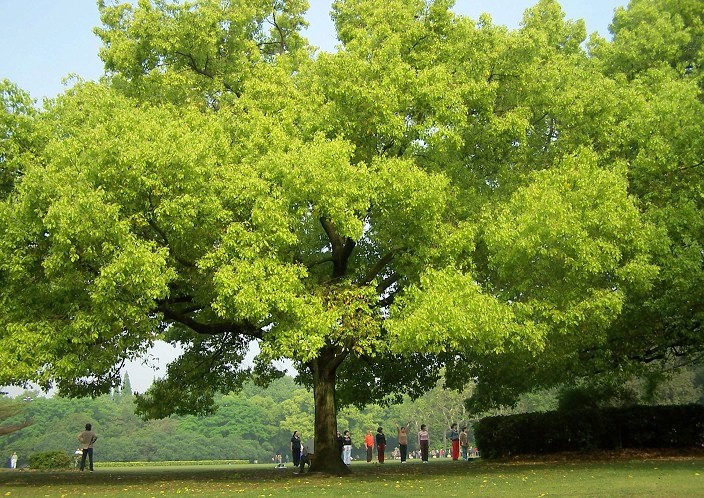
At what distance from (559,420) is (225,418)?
95.2 metres

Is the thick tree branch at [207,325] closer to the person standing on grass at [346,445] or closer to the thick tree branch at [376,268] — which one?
the thick tree branch at [376,268]

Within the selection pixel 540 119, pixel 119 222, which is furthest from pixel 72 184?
pixel 540 119

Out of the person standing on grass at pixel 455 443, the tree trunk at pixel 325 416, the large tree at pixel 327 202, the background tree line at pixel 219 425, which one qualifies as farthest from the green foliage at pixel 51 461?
the background tree line at pixel 219 425

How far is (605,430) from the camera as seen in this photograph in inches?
1129

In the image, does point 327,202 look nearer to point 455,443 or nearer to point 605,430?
point 605,430

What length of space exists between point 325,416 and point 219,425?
9994 cm

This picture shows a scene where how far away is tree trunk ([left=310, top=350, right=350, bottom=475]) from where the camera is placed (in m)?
22.6

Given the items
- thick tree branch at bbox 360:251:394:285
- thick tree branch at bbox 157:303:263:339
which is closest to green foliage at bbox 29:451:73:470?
thick tree branch at bbox 157:303:263:339

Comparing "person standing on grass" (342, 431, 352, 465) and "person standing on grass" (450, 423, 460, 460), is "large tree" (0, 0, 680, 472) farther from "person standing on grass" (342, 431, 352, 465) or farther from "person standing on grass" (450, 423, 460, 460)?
"person standing on grass" (450, 423, 460, 460)

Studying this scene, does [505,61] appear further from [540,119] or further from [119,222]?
[119,222]

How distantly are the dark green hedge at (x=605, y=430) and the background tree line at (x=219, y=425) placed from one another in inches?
1969

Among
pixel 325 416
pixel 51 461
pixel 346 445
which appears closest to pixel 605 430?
pixel 346 445

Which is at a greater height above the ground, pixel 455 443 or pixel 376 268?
pixel 376 268

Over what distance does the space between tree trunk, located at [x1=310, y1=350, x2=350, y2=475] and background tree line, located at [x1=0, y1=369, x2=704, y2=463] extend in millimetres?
58935
